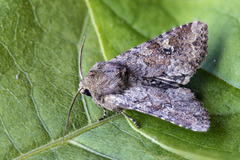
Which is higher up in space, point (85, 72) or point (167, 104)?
point (85, 72)

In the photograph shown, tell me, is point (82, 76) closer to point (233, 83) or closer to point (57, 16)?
point (57, 16)

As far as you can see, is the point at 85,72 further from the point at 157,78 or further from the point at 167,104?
the point at 167,104

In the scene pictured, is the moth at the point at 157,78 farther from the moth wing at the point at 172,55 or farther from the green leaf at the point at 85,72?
the green leaf at the point at 85,72

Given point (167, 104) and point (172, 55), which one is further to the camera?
point (172, 55)

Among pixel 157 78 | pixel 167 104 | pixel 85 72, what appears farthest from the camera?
pixel 85 72

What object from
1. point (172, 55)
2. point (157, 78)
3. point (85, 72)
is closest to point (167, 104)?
point (157, 78)

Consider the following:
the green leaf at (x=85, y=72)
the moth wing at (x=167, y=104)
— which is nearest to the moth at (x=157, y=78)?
the moth wing at (x=167, y=104)
